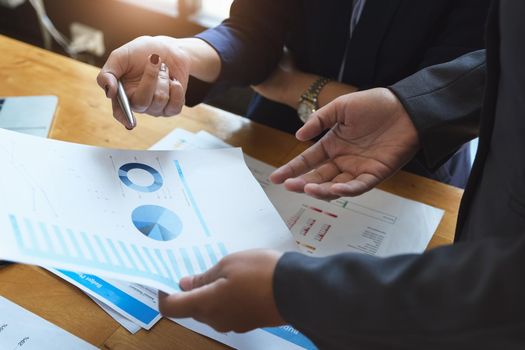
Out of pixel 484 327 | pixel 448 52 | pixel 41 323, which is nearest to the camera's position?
pixel 484 327

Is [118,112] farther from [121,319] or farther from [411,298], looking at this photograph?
[411,298]

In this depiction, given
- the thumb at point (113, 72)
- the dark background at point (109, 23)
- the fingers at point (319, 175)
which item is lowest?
the dark background at point (109, 23)

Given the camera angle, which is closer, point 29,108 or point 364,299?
point 364,299

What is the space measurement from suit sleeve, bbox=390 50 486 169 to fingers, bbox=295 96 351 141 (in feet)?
0.27

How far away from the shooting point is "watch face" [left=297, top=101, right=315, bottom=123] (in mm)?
994

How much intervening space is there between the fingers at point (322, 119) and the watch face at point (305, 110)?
0.83ft

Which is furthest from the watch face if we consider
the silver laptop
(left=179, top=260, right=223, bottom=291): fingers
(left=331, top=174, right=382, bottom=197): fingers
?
(left=179, top=260, right=223, bottom=291): fingers

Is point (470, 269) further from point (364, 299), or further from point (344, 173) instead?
point (344, 173)

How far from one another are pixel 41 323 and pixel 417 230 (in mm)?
484

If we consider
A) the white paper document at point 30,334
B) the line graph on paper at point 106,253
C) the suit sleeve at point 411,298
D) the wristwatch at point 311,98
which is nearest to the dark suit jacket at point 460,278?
the suit sleeve at point 411,298

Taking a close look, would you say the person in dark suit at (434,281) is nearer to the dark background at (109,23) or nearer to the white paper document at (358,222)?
the white paper document at (358,222)

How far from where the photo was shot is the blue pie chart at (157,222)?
23.1 inches

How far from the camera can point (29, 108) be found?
0.91 metres

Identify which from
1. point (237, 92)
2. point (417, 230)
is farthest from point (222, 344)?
point (237, 92)
